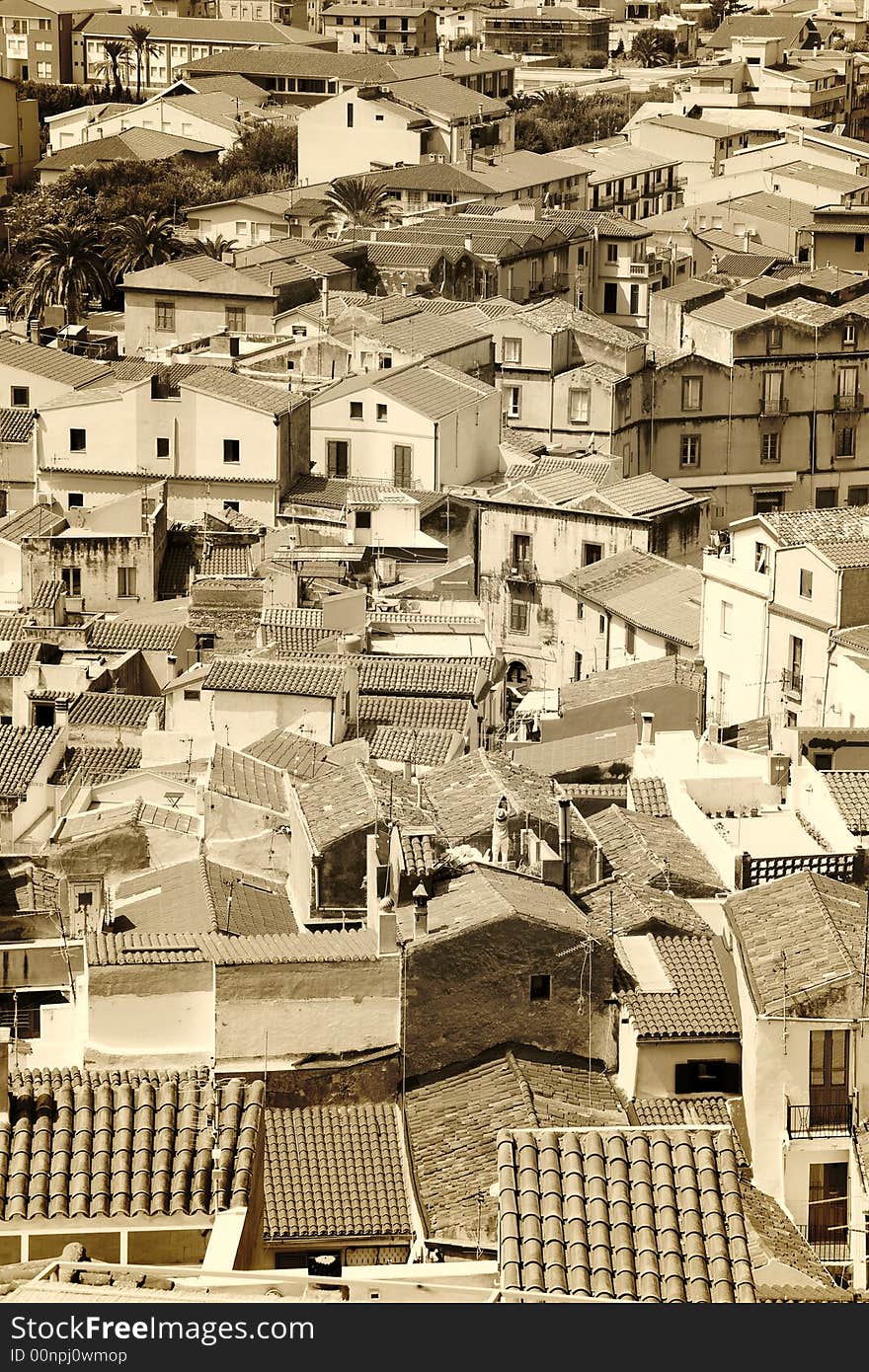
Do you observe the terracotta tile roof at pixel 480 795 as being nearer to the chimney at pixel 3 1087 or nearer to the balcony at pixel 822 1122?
the balcony at pixel 822 1122

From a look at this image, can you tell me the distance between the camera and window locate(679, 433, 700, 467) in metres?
66.1

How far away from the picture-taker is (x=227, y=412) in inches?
2265

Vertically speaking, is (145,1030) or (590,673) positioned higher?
(145,1030)

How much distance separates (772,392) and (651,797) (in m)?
37.6

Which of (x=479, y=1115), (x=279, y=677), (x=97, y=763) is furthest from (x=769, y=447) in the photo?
(x=479, y=1115)

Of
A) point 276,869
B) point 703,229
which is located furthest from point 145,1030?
point 703,229

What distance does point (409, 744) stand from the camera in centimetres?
3550

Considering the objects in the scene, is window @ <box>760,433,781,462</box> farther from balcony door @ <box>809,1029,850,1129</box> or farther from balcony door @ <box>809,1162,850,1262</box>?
balcony door @ <box>809,1162,850,1262</box>

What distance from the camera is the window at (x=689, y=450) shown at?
6612 cm

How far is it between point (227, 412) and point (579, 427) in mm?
11913

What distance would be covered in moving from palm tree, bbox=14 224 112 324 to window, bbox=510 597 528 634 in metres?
32.2

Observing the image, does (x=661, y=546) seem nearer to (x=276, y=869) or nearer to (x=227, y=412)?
(x=227, y=412)

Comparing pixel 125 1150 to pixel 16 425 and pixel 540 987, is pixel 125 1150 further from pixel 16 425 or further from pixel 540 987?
pixel 16 425

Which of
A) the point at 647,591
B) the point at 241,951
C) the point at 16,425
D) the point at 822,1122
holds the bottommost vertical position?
the point at 647,591
